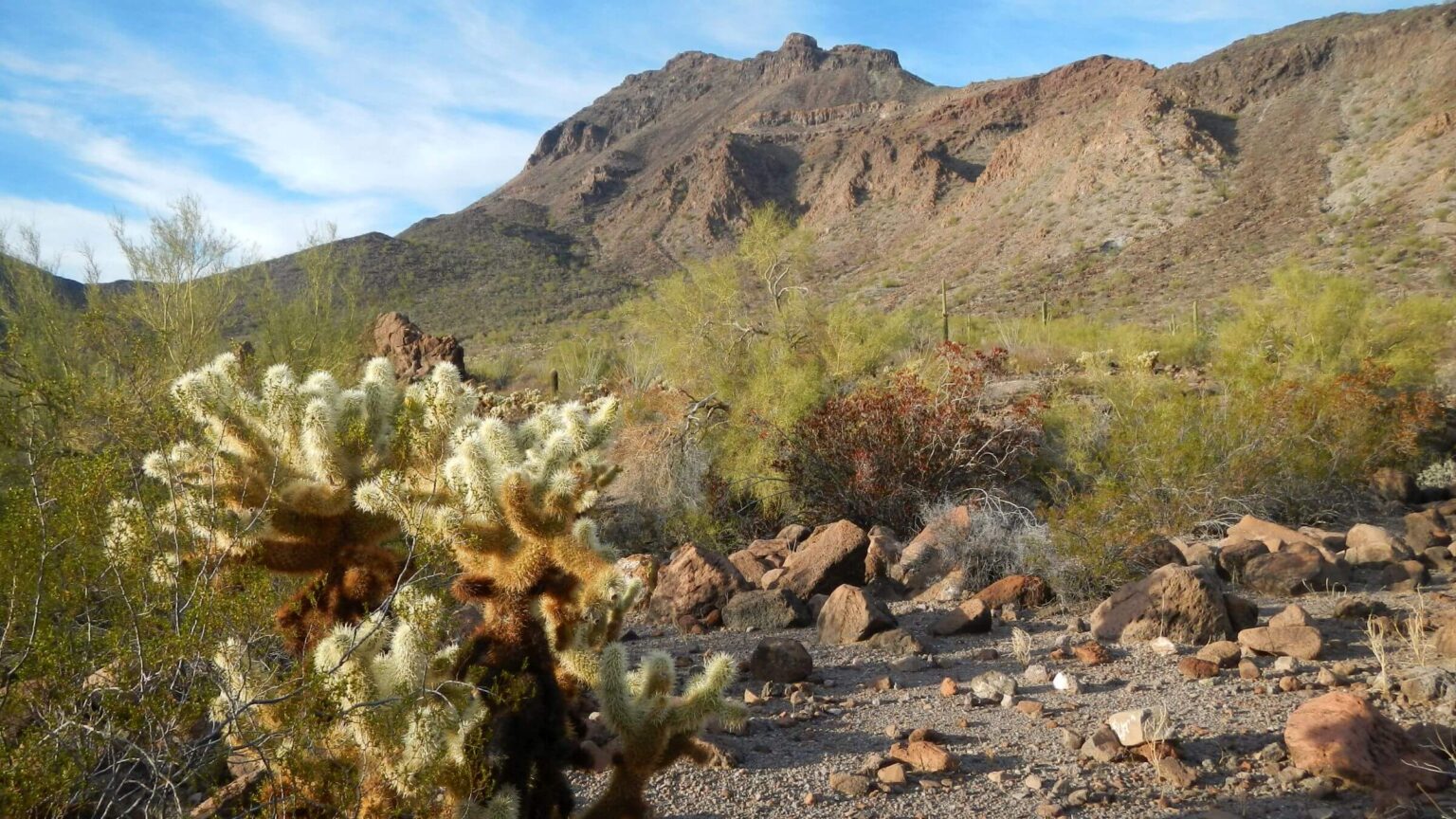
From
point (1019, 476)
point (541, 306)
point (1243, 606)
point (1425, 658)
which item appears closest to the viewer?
point (1425, 658)

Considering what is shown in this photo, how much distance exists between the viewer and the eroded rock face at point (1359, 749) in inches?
143

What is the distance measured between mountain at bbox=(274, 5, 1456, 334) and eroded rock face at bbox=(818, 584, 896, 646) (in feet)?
76.5

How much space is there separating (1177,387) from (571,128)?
283 ft

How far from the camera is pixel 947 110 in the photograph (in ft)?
213

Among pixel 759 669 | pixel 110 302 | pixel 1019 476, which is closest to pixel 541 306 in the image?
pixel 110 302

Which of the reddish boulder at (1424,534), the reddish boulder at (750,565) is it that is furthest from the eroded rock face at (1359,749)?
A: the reddish boulder at (1424,534)

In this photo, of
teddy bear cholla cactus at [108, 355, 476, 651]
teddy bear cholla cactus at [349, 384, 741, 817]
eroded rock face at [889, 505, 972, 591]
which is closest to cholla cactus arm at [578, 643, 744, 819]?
teddy bear cholla cactus at [349, 384, 741, 817]

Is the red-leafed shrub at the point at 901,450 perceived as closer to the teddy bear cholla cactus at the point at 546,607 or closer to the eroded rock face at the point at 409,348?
the teddy bear cholla cactus at the point at 546,607

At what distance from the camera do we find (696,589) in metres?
7.11

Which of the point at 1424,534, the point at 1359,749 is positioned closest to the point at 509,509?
the point at 1359,749

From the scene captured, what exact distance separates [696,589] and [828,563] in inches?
42.2

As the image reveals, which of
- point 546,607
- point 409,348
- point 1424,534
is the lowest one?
point 1424,534

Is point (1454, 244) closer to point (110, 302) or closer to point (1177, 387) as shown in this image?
point (1177, 387)

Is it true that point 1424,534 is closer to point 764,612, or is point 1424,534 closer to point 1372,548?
point 1372,548
